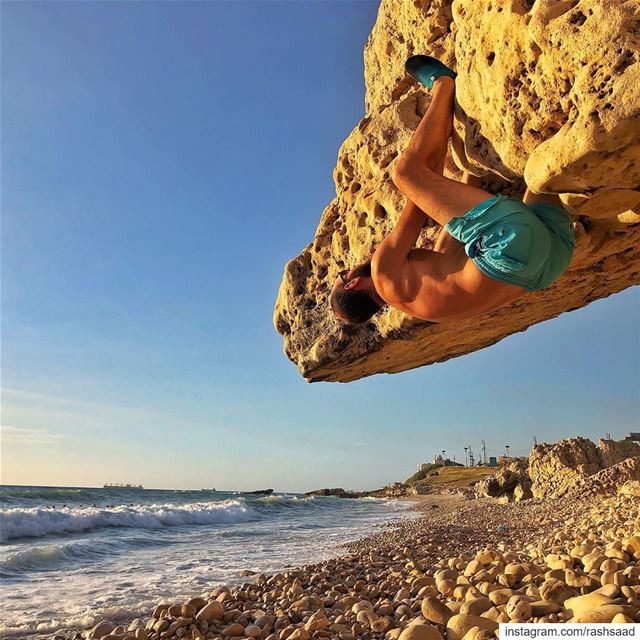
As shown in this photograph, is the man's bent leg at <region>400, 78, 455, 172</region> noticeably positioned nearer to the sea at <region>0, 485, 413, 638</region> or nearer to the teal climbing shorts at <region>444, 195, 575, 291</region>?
the teal climbing shorts at <region>444, 195, 575, 291</region>

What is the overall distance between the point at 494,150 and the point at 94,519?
20.5 meters

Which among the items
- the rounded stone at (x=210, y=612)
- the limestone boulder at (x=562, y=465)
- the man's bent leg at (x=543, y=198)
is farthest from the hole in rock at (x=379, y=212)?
the limestone boulder at (x=562, y=465)

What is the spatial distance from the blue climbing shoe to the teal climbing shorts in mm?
1323

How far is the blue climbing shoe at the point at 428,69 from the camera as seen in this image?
390 cm

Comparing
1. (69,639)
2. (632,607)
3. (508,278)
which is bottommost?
(69,639)

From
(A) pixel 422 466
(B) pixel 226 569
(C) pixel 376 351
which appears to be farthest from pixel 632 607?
(A) pixel 422 466

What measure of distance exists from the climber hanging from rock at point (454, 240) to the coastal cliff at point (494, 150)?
0.67 feet

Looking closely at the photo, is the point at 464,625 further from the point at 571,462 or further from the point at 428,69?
the point at 571,462

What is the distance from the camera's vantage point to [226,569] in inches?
337

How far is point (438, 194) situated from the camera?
3479 millimetres

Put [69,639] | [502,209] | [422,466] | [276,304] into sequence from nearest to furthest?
1. [502,209]
2. [69,639]
3. [276,304]
4. [422,466]

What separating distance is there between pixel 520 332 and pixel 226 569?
6163 millimetres

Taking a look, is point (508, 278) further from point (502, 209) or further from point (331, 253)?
point (331, 253)

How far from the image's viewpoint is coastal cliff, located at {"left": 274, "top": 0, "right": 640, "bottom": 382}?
2.75 meters
